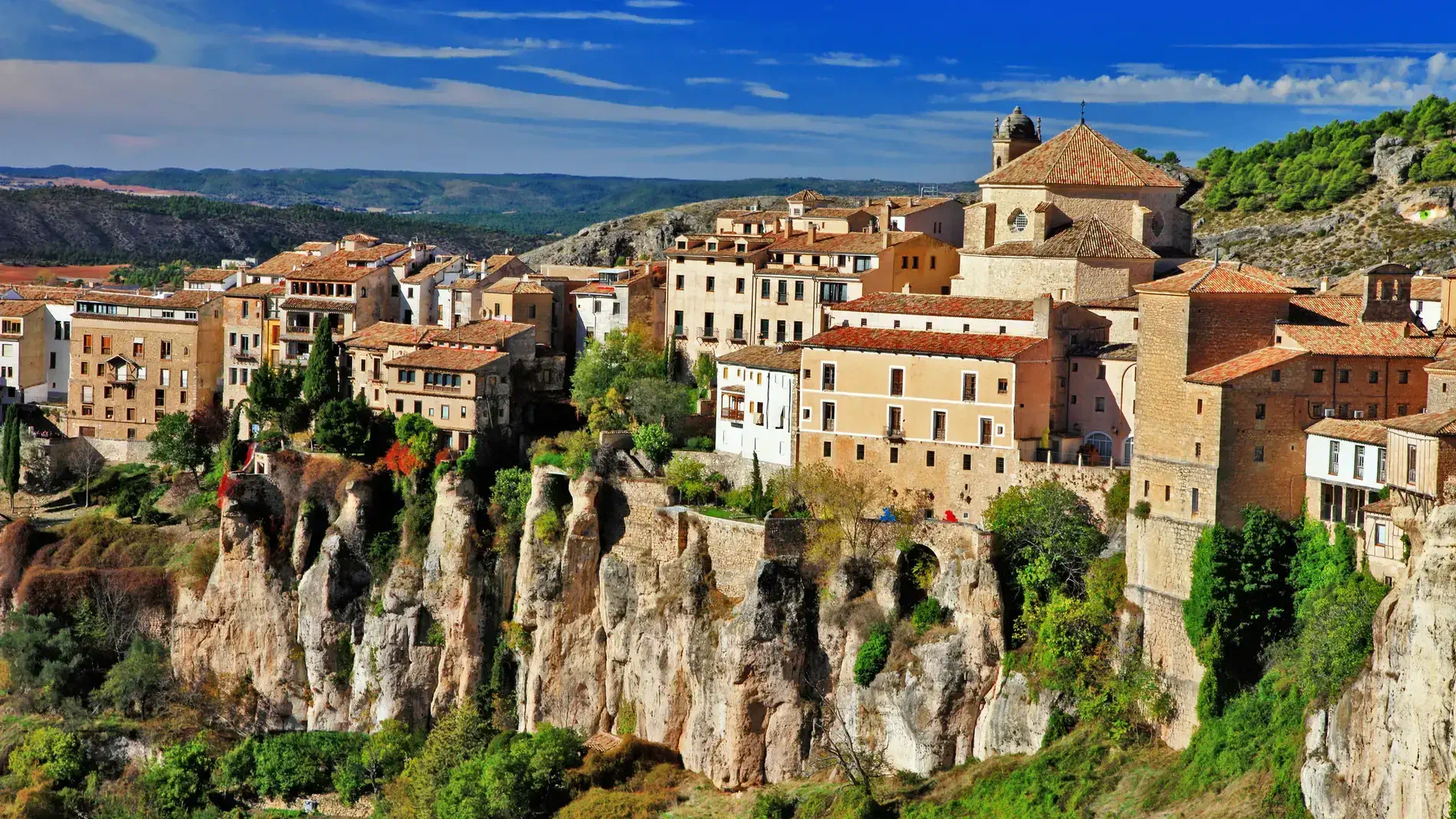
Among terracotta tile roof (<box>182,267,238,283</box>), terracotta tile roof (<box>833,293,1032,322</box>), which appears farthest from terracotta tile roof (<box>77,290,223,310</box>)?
terracotta tile roof (<box>833,293,1032,322</box>)

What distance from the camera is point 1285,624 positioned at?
42625 mm

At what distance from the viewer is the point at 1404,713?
37.2 m

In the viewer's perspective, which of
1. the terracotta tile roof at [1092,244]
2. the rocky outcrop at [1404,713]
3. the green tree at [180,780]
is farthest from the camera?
the green tree at [180,780]

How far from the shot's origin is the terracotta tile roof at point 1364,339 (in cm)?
4372

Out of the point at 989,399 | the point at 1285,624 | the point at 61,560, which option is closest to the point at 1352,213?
the point at 989,399

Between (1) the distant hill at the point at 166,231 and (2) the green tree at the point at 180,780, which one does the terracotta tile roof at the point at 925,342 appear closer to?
(2) the green tree at the point at 180,780

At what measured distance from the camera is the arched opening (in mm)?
50062

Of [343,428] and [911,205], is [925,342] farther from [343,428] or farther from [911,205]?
[343,428]

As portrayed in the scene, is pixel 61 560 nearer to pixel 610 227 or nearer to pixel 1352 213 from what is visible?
pixel 610 227

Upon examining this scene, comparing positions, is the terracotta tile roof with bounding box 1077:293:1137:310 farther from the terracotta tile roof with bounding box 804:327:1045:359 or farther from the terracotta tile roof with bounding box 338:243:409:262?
the terracotta tile roof with bounding box 338:243:409:262

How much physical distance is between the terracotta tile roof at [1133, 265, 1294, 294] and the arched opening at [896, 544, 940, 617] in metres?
9.47

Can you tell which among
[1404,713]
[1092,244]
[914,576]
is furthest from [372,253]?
[1404,713]

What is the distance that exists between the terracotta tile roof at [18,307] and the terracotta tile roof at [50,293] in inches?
31.9

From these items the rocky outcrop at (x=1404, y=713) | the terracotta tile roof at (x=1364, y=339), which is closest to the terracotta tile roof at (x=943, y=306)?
the terracotta tile roof at (x=1364, y=339)
